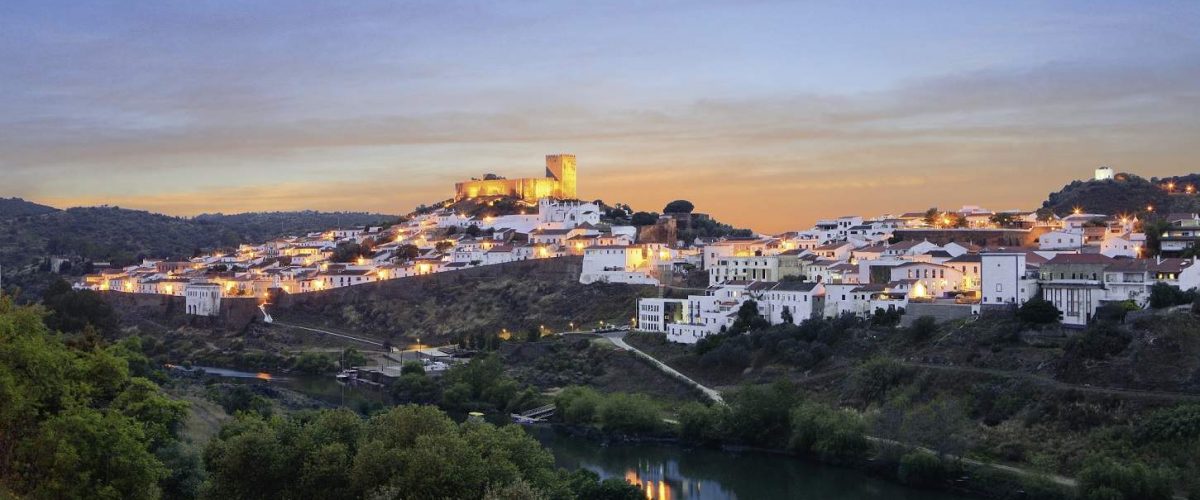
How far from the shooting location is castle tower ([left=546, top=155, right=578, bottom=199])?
72125 mm

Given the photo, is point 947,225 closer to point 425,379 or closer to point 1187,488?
point 425,379

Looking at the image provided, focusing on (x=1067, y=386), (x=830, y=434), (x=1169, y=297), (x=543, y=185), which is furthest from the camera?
(x=543, y=185)

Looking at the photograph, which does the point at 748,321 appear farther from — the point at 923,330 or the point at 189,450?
the point at 189,450

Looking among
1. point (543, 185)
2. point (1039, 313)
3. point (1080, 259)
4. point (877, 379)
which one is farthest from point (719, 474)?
point (543, 185)

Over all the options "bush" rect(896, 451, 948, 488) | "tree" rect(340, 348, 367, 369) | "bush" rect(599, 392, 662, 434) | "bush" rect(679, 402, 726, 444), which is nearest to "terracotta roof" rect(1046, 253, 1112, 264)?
"bush" rect(896, 451, 948, 488)

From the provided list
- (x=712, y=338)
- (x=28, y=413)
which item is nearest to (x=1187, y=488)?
(x=712, y=338)

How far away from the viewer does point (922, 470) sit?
23.0 metres

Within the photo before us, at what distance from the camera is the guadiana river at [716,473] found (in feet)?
77.4

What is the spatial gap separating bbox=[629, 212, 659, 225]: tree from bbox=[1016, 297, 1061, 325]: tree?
1265 inches

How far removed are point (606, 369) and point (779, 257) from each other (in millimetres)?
9209

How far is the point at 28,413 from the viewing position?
43.6 ft

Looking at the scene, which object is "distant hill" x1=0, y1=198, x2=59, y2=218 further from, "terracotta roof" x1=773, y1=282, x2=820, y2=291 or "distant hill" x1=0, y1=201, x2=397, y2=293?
"terracotta roof" x1=773, y1=282, x2=820, y2=291

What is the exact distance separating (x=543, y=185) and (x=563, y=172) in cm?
166

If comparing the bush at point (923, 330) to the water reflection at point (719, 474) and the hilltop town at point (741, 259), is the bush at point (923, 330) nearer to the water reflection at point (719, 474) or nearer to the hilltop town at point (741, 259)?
the hilltop town at point (741, 259)
